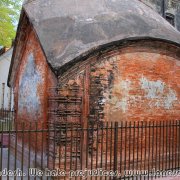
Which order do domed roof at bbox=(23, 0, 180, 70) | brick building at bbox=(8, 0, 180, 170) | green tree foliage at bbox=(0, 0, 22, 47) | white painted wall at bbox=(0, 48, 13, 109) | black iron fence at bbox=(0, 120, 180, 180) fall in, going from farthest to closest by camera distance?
white painted wall at bbox=(0, 48, 13, 109)
green tree foliage at bbox=(0, 0, 22, 47)
domed roof at bbox=(23, 0, 180, 70)
brick building at bbox=(8, 0, 180, 170)
black iron fence at bbox=(0, 120, 180, 180)

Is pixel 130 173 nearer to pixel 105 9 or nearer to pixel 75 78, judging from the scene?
pixel 75 78

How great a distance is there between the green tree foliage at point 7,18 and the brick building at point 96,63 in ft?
36.1

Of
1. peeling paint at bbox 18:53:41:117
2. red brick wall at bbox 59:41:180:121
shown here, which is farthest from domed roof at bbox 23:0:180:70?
peeling paint at bbox 18:53:41:117

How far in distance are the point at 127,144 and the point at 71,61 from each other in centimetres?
288

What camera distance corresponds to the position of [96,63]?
8320 millimetres

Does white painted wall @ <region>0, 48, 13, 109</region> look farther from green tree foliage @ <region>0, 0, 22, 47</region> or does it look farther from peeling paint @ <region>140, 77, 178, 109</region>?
peeling paint @ <region>140, 77, 178, 109</region>

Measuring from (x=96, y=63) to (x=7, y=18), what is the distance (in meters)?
14.8

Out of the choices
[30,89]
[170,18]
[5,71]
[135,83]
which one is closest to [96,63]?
[135,83]

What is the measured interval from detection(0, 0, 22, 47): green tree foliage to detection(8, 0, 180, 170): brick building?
1101 centimetres

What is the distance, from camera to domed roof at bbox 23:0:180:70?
26.7ft

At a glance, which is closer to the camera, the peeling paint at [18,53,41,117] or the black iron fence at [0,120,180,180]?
the black iron fence at [0,120,180,180]

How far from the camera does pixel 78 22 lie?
28.9 feet

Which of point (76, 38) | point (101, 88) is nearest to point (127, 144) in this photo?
point (101, 88)

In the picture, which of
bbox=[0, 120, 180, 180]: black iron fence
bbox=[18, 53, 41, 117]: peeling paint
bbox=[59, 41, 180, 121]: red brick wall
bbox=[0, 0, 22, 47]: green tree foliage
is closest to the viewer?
bbox=[0, 120, 180, 180]: black iron fence
